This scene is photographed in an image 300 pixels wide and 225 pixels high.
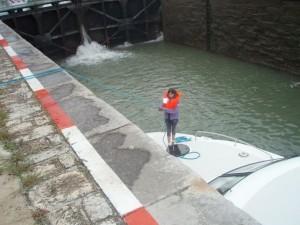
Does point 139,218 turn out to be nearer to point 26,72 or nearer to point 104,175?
point 104,175

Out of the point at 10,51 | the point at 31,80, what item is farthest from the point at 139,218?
the point at 10,51

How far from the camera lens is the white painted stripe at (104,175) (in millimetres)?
3193

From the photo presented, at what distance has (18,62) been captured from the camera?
8.31 metres

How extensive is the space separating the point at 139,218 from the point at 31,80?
4.64m

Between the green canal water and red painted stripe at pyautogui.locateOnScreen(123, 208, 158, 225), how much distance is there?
5492 mm

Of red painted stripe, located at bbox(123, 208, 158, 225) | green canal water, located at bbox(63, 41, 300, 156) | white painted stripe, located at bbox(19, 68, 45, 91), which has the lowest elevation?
green canal water, located at bbox(63, 41, 300, 156)

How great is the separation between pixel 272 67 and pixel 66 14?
9357 millimetres

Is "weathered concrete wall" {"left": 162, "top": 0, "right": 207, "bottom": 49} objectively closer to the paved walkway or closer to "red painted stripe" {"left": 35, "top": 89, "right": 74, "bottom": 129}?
"red painted stripe" {"left": 35, "top": 89, "right": 74, "bottom": 129}

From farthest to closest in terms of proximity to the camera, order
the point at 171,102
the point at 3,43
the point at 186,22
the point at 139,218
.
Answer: the point at 186,22 → the point at 3,43 → the point at 171,102 → the point at 139,218

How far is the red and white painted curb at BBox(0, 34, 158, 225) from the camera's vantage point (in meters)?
3.05

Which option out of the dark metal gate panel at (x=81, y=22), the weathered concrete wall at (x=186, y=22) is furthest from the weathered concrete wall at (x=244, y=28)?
the dark metal gate panel at (x=81, y=22)

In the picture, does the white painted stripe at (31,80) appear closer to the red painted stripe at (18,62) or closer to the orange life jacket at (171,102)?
the red painted stripe at (18,62)

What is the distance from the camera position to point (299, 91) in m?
10.7

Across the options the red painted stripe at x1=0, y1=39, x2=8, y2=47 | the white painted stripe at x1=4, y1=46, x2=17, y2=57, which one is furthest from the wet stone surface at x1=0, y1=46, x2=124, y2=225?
the red painted stripe at x1=0, y1=39, x2=8, y2=47
